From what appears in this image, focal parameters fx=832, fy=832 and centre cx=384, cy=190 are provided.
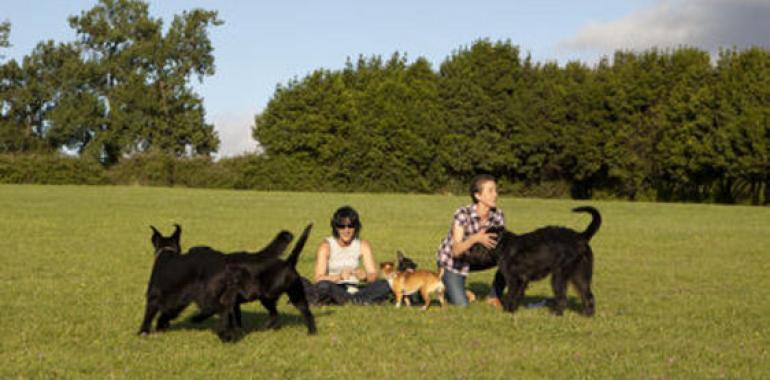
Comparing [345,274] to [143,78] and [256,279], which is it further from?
[143,78]

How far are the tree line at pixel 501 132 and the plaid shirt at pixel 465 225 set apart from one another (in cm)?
4757

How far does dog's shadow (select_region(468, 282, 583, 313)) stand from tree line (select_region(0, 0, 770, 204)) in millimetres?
45286

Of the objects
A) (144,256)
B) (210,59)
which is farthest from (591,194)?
(144,256)

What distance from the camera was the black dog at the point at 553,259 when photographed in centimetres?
959

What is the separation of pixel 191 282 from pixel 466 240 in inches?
148

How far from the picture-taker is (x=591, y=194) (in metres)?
66.1

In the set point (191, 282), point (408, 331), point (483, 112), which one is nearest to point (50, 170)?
point (483, 112)

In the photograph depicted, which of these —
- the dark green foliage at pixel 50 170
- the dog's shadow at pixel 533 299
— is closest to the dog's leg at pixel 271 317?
the dog's shadow at pixel 533 299

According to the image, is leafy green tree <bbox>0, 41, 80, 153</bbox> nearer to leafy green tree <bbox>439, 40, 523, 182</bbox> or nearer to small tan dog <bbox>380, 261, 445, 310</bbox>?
leafy green tree <bbox>439, 40, 523, 182</bbox>

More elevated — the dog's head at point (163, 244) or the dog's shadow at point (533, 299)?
the dog's head at point (163, 244)

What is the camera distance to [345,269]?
36.1 feet

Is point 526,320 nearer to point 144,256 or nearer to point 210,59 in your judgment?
point 144,256

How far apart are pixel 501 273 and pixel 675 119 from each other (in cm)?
5276

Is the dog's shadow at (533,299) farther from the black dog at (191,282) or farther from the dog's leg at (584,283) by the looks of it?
the black dog at (191,282)
